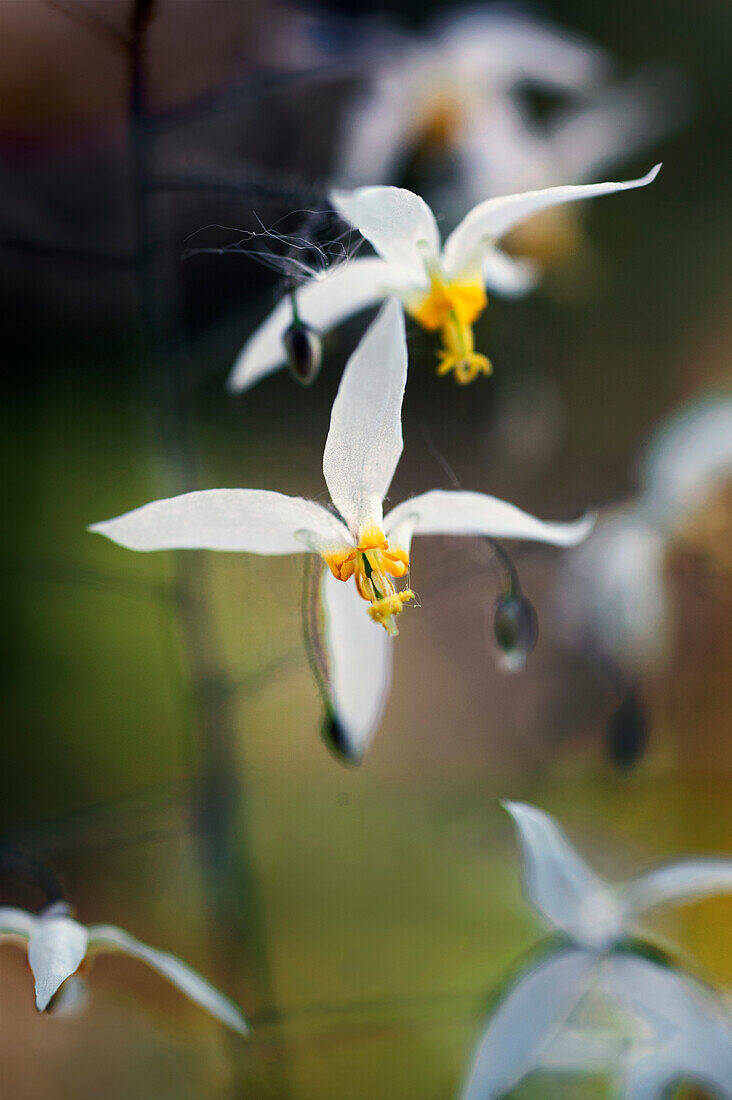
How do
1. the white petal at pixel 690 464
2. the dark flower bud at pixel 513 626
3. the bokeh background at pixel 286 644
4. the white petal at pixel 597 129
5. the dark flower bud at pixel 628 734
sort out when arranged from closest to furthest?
the dark flower bud at pixel 513 626 < the dark flower bud at pixel 628 734 < the white petal at pixel 690 464 < the bokeh background at pixel 286 644 < the white petal at pixel 597 129

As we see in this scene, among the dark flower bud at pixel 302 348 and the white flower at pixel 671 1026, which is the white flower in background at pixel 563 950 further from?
the dark flower bud at pixel 302 348

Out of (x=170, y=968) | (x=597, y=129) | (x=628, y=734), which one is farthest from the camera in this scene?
(x=597, y=129)

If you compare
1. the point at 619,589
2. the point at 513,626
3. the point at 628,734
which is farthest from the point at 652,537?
the point at 513,626

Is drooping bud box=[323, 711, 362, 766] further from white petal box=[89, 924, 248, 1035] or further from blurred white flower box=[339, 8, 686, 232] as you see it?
blurred white flower box=[339, 8, 686, 232]

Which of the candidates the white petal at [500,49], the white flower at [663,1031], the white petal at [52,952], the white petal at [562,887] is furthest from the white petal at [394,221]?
the white petal at [500,49]

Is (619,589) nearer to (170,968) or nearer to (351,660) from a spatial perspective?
(351,660)

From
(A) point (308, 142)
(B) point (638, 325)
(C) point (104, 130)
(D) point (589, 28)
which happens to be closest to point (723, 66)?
(D) point (589, 28)

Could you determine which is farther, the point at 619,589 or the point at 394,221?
the point at 619,589

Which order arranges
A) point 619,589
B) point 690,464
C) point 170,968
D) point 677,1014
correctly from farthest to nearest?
point 619,589, point 690,464, point 677,1014, point 170,968
